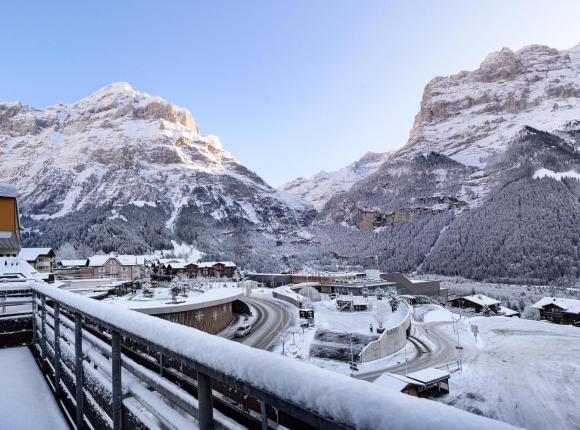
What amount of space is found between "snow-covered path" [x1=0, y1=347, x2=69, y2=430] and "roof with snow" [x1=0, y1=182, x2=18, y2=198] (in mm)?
7188

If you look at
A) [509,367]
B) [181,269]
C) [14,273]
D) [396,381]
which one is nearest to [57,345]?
[14,273]

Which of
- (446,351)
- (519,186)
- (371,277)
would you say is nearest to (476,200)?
(519,186)

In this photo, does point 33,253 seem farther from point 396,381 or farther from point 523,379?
point 523,379

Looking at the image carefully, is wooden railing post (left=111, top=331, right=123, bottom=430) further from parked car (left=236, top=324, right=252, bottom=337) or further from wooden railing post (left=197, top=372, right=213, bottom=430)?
parked car (left=236, top=324, right=252, bottom=337)

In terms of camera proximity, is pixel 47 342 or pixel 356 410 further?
pixel 47 342

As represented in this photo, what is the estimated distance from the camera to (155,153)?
186 metres

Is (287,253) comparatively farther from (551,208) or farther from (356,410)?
(356,410)

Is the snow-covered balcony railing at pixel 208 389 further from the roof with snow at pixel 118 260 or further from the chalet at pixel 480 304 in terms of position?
the roof with snow at pixel 118 260

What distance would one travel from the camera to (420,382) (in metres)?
19.1

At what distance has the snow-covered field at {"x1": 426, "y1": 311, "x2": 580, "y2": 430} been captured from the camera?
17500 mm

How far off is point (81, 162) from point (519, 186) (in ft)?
634

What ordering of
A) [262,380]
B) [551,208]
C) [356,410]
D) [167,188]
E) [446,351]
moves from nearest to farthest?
1. [356,410]
2. [262,380]
3. [446,351]
4. [551,208]
5. [167,188]

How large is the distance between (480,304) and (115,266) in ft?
199

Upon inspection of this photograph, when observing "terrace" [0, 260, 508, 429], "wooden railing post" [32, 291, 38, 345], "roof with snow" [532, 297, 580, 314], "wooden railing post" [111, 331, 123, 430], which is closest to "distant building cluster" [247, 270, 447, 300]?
"roof with snow" [532, 297, 580, 314]
